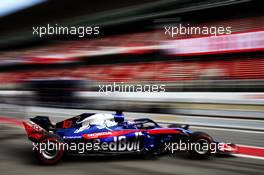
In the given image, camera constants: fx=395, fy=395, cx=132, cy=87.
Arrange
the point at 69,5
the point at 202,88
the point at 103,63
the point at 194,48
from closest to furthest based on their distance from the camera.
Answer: the point at 202,88, the point at 194,48, the point at 103,63, the point at 69,5

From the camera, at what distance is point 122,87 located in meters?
15.9

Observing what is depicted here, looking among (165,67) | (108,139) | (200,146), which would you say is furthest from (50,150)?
(165,67)

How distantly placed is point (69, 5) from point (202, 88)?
16025 millimetres

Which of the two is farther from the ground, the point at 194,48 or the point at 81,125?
the point at 194,48

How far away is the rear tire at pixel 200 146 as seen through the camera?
6.33 meters

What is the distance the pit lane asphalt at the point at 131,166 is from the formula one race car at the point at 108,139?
156 mm

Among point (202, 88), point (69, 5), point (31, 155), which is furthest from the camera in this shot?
point (69, 5)

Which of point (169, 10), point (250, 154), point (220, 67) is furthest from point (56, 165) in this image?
point (169, 10)

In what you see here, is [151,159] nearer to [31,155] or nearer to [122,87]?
[31,155]

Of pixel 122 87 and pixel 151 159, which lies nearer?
pixel 151 159

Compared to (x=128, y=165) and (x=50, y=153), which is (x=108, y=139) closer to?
(x=128, y=165)

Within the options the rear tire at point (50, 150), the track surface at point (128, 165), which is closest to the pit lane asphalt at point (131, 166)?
the track surface at point (128, 165)

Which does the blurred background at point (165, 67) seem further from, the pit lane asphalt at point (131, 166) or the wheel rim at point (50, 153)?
the wheel rim at point (50, 153)

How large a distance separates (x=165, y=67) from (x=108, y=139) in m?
10.5
